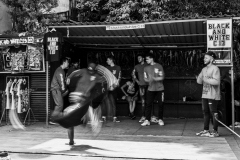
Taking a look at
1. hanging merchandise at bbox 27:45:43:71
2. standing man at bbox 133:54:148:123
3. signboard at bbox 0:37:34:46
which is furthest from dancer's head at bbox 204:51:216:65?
signboard at bbox 0:37:34:46

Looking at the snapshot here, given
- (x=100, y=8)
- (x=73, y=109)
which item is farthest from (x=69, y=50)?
(x=100, y=8)

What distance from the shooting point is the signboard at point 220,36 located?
25.7 feet

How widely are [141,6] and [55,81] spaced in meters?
9.47

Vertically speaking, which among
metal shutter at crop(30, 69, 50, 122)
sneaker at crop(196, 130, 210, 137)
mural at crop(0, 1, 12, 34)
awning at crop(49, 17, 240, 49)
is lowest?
sneaker at crop(196, 130, 210, 137)

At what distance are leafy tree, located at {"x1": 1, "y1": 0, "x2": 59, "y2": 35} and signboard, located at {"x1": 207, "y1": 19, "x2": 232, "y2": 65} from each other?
30.5 ft

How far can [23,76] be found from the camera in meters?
10.6

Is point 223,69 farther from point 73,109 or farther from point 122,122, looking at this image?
point 73,109

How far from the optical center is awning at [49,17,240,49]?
8586 mm

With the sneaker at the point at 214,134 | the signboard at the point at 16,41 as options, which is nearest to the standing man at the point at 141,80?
the sneaker at the point at 214,134

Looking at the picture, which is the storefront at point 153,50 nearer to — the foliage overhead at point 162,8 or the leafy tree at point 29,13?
the foliage overhead at point 162,8

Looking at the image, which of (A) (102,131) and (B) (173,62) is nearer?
(A) (102,131)

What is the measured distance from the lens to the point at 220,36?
786 centimetres

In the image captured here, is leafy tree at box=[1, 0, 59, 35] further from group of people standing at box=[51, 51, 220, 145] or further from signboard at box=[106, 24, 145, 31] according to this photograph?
signboard at box=[106, 24, 145, 31]

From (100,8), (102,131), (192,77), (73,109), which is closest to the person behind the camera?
(73,109)
